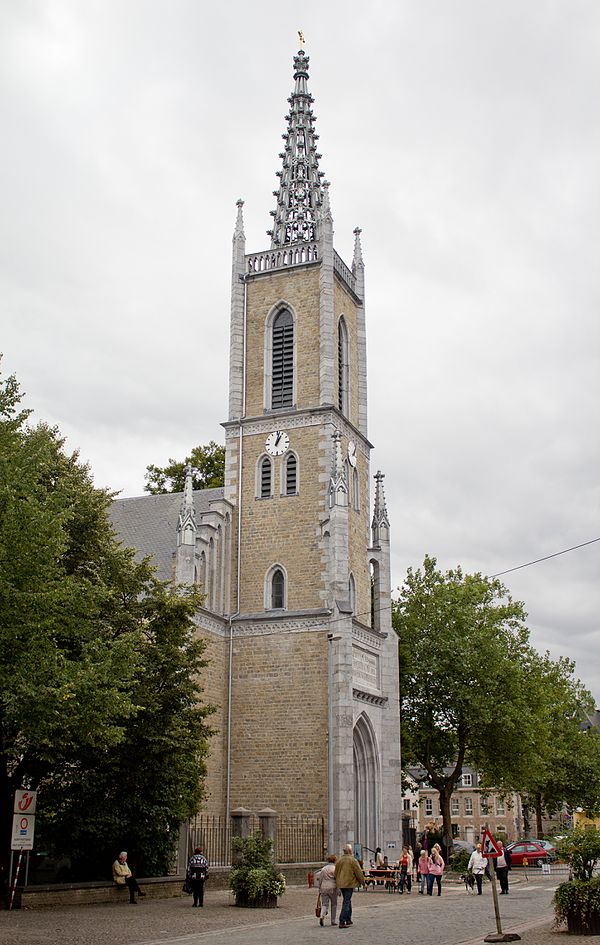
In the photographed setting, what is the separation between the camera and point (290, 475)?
1368 inches

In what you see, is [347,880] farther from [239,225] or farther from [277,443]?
[239,225]

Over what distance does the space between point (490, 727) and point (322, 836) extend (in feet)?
40.1

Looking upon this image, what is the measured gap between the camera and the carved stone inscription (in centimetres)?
3284

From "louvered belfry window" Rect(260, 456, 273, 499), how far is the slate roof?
1925mm

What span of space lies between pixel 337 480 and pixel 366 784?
10.2 metres

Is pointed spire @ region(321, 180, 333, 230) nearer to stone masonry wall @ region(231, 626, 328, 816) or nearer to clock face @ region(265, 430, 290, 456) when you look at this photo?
clock face @ region(265, 430, 290, 456)

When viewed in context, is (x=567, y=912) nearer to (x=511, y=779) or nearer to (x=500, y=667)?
(x=500, y=667)

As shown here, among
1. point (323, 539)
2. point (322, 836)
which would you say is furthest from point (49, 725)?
point (323, 539)

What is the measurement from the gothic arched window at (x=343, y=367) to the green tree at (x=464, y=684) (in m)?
10.0

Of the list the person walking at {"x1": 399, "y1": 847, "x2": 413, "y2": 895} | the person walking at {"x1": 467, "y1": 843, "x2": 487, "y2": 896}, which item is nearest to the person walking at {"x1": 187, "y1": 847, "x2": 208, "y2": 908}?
the person walking at {"x1": 399, "y1": 847, "x2": 413, "y2": 895}

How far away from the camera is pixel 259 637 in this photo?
108 feet

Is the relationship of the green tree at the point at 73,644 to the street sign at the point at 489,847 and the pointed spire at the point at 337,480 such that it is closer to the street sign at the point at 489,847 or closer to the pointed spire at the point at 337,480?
the street sign at the point at 489,847

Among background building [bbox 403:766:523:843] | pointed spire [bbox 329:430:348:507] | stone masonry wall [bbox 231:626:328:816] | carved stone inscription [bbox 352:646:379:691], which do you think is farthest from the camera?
background building [bbox 403:766:523:843]

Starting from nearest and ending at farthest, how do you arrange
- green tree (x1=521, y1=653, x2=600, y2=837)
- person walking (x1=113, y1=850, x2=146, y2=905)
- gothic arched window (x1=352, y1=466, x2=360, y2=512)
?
person walking (x1=113, y1=850, x2=146, y2=905)
gothic arched window (x1=352, y1=466, x2=360, y2=512)
green tree (x1=521, y1=653, x2=600, y2=837)
